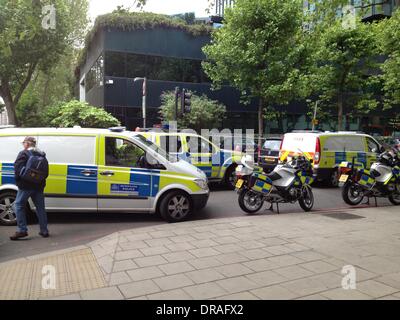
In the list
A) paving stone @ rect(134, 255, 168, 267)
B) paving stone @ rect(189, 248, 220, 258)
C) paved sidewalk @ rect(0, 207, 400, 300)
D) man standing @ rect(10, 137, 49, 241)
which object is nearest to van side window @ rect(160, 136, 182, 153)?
paved sidewalk @ rect(0, 207, 400, 300)

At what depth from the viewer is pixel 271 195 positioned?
27.7 feet

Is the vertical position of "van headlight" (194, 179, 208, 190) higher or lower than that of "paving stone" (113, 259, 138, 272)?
higher

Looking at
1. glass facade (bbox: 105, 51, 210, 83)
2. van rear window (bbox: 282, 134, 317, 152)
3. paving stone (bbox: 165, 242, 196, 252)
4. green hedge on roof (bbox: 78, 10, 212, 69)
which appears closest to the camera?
paving stone (bbox: 165, 242, 196, 252)

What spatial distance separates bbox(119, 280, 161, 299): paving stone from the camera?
401cm

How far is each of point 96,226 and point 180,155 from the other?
4.06m

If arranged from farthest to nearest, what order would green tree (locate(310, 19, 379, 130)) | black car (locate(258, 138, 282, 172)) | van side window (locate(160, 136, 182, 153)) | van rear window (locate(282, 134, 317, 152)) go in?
green tree (locate(310, 19, 379, 130)) → black car (locate(258, 138, 282, 172)) → van rear window (locate(282, 134, 317, 152)) → van side window (locate(160, 136, 182, 153))

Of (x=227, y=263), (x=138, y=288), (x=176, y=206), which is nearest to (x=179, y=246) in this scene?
(x=227, y=263)

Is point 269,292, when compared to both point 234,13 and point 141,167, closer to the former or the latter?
point 141,167

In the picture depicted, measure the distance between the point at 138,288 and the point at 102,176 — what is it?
3.68 metres

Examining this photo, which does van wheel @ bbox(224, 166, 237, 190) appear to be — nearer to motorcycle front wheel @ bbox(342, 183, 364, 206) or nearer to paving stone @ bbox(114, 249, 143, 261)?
motorcycle front wheel @ bbox(342, 183, 364, 206)

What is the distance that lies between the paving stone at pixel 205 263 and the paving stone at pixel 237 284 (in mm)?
505

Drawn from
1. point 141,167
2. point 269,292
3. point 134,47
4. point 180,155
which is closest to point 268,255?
point 269,292

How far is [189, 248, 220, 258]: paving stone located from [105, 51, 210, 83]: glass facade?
2091 centimetres

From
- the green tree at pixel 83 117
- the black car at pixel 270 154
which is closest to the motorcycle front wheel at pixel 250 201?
the black car at pixel 270 154
